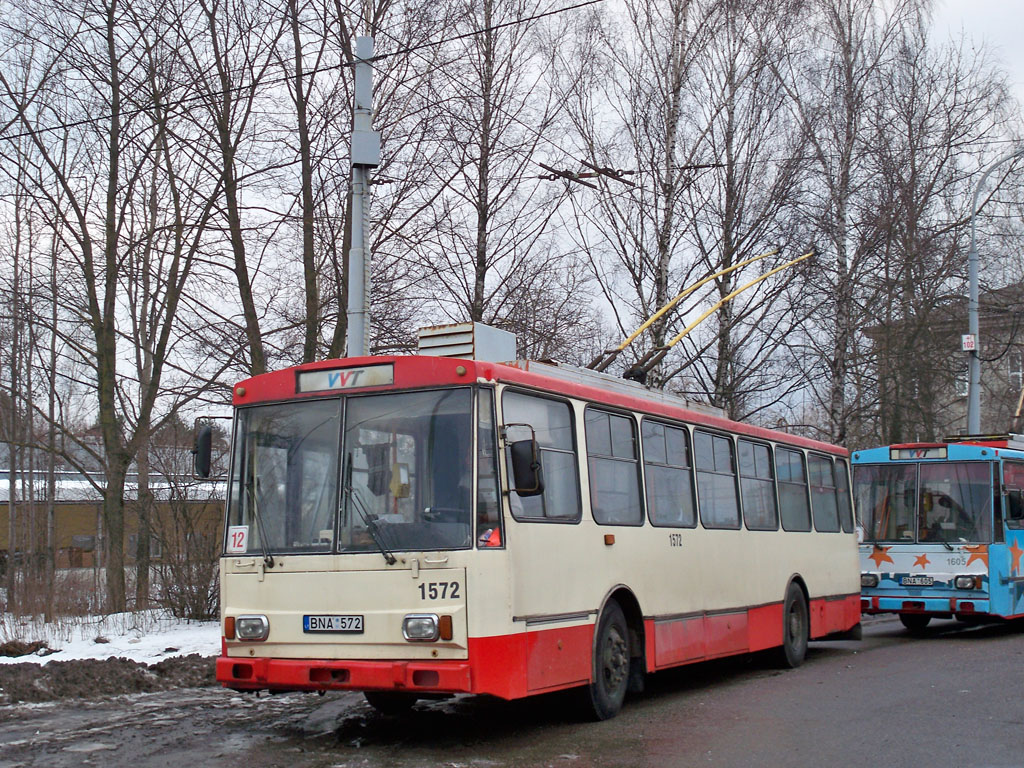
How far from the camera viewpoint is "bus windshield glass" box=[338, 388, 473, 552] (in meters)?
7.80

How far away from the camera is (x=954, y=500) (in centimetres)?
1631

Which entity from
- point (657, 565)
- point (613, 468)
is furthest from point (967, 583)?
point (613, 468)

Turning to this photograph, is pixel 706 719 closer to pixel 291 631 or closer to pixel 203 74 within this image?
pixel 291 631

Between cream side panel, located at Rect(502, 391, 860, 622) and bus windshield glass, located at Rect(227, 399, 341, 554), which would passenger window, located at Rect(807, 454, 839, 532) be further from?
bus windshield glass, located at Rect(227, 399, 341, 554)

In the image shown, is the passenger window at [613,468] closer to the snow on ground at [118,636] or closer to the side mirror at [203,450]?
the side mirror at [203,450]

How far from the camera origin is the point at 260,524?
27.6 feet

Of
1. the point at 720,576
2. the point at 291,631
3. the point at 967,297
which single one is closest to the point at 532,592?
the point at 291,631

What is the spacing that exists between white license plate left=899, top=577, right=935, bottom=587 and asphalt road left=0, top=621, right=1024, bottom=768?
4.18 meters

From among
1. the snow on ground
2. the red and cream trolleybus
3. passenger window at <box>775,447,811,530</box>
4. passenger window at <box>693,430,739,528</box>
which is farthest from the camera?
passenger window at <box>775,447,811,530</box>

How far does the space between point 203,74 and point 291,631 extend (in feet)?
38.6

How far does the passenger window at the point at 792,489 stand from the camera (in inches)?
534

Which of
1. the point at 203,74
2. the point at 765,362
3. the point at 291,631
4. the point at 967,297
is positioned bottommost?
the point at 291,631

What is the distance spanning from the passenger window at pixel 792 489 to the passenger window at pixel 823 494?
0.29 metres

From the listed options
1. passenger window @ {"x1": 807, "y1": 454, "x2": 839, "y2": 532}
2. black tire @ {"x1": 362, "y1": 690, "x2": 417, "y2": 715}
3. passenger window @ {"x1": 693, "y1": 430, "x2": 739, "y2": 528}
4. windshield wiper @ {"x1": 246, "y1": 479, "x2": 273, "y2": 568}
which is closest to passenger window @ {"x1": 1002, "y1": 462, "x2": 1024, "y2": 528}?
passenger window @ {"x1": 807, "y1": 454, "x2": 839, "y2": 532}
